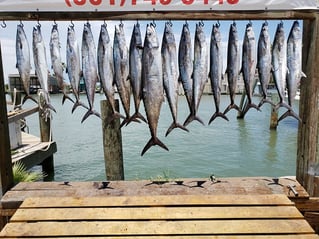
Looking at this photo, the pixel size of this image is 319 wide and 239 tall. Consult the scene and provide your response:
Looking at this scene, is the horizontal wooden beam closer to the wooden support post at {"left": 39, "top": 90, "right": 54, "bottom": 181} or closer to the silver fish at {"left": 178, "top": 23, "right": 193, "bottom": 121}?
the silver fish at {"left": 178, "top": 23, "right": 193, "bottom": 121}

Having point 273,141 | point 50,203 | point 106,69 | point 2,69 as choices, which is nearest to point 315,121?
point 106,69

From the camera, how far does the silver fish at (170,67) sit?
9.32 feet

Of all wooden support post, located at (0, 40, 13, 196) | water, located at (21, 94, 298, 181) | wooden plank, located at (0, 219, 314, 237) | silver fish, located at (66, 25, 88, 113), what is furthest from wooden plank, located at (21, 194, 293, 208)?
water, located at (21, 94, 298, 181)

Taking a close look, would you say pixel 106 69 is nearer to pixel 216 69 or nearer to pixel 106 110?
pixel 216 69

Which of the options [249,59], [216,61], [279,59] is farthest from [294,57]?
[216,61]

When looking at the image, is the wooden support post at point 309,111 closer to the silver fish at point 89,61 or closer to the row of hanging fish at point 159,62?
the row of hanging fish at point 159,62

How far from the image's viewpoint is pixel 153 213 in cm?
269

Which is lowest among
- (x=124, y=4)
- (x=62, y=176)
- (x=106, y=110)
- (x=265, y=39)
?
(x=62, y=176)

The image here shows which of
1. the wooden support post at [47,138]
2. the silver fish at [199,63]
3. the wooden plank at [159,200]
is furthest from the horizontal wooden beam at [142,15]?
the wooden support post at [47,138]

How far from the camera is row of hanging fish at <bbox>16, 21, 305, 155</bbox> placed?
285 centimetres

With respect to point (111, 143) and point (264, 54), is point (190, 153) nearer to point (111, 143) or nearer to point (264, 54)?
point (111, 143)

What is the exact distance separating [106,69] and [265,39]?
1.45 m

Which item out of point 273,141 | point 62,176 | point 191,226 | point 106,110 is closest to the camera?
point 191,226

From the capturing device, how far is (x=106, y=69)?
2.93 m
